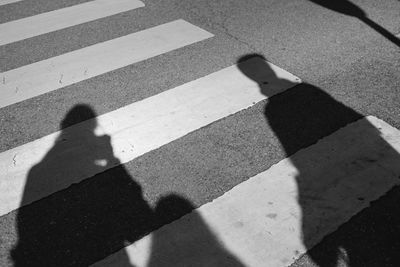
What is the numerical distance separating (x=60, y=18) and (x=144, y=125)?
3.41m

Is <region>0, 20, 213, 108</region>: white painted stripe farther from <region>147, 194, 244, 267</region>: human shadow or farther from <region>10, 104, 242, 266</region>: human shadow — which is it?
<region>147, 194, 244, 267</region>: human shadow

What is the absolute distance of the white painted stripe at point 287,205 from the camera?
3521 mm

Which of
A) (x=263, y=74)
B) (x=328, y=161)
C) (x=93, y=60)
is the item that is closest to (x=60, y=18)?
(x=93, y=60)

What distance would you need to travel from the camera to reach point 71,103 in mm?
5301

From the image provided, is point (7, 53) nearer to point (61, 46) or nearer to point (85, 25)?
point (61, 46)

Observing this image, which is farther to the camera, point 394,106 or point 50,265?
point 394,106

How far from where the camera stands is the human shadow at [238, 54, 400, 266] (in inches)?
140

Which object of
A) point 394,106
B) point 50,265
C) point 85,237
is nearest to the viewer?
point 50,265

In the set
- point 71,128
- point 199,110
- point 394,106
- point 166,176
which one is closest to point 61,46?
point 71,128

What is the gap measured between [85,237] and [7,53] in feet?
12.7

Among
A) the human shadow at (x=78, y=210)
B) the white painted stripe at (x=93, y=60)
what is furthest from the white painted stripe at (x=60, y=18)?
the human shadow at (x=78, y=210)

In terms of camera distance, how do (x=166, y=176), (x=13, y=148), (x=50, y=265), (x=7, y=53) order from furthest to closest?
1. (x=7, y=53)
2. (x=13, y=148)
3. (x=166, y=176)
4. (x=50, y=265)

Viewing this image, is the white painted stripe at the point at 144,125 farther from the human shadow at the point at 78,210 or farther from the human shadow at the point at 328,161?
the human shadow at the point at 328,161

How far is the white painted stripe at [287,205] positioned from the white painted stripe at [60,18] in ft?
14.7
